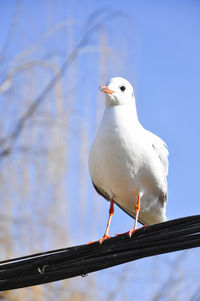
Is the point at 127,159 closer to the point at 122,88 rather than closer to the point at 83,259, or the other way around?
the point at 122,88

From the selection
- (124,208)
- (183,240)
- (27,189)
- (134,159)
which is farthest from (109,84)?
(183,240)

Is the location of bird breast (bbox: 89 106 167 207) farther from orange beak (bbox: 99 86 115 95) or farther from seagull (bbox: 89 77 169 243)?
orange beak (bbox: 99 86 115 95)

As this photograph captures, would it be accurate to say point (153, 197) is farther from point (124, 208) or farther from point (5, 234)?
point (5, 234)

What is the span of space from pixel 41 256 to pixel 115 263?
1.24 feet

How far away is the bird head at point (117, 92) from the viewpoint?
4250 mm

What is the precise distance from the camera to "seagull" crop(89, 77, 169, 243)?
156 inches

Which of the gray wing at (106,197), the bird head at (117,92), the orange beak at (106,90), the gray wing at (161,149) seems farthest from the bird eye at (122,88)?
the gray wing at (106,197)

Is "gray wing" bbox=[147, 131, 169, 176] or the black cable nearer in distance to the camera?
the black cable

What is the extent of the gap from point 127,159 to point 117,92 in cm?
62

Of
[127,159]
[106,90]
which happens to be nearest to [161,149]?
[127,159]

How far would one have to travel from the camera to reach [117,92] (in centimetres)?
429

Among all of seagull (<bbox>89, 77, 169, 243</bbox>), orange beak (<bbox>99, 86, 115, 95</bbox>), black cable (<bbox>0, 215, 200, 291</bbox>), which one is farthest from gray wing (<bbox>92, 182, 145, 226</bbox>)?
black cable (<bbox>0, 215, 200, 291</bbox>)

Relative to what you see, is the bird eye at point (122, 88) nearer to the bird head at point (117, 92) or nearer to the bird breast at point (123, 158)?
the bird head at point (117, 92)

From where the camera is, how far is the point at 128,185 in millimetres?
4066
